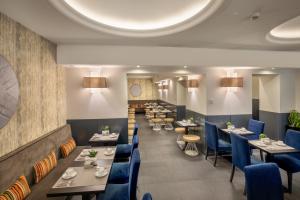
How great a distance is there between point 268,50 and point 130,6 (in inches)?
152

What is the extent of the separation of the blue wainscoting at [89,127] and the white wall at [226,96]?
253cm

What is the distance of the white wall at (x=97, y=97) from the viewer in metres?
4.58

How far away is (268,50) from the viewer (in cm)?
453

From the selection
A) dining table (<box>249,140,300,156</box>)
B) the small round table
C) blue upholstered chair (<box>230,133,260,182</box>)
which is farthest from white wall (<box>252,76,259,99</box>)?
blue upholstered chair (<box>230,133,260,182</box>)

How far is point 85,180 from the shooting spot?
85.6 inches

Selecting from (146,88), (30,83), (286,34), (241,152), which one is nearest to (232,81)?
(286,34)

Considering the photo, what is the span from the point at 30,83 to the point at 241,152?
3767 mm

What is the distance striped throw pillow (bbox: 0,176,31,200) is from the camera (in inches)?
76.7

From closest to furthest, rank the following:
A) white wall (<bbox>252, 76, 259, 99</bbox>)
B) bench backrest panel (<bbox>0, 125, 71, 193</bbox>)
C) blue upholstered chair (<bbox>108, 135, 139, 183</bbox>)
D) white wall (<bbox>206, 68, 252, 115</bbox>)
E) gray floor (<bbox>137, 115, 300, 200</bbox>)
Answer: bench backrest panel (<bbox>0, 125, 71, 193</bbox>) → blue upholstered chair (<bbox>108, 135, 139, 183</bbox>) → gray floor (<bbox>137, 115, 300, 200</bbox>) → white wall (<bbox>206, 68, 252, 115</bbox>) → white wall (<bbox>252, 76, 259, 99</bbox>)

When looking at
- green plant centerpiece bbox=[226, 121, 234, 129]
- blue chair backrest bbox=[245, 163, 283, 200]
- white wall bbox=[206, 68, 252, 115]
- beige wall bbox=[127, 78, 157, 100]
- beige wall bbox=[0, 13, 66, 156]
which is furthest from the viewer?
beige wall bbox=[127, 78, 157, 100]

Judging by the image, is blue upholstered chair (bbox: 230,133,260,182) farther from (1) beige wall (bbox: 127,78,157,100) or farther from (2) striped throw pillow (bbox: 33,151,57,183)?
(1) beige wall (bbox: 127,78,157,100)

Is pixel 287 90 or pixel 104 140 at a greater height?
pixel 287 90

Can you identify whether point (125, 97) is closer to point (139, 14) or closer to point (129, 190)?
point (139, 14)

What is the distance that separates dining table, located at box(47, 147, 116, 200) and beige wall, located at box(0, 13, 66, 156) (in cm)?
90
